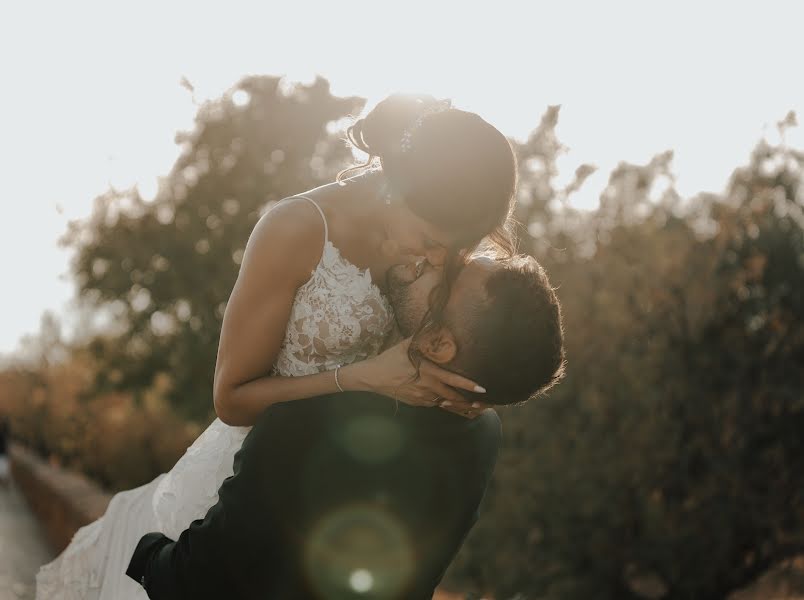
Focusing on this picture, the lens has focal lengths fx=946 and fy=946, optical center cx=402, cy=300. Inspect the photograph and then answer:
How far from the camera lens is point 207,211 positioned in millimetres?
13484

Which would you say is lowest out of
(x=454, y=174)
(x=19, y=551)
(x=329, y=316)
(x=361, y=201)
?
(x=19, y=551)

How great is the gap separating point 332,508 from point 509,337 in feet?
2.03

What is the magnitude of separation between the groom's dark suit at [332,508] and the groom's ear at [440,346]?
6.2 inches

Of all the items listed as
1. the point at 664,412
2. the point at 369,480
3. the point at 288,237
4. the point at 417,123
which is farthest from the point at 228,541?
the point at 664,412

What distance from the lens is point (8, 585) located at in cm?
901

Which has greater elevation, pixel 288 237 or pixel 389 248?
pixel 288 237

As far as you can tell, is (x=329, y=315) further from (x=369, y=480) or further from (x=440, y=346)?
(x=369, y=480)

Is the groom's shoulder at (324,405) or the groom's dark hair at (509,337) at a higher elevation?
the groom's dark hair at (509,337)

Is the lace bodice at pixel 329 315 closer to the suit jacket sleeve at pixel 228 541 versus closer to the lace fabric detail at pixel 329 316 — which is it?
the lace fabric detail at pixel 329 316

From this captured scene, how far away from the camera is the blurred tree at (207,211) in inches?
509

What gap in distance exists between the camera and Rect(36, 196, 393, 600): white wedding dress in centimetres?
288

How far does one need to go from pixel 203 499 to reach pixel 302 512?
2.64 feet

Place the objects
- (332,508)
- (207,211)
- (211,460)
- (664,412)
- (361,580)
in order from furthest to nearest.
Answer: (207,211), (664,412), (211,460), (361,580), (332,508)

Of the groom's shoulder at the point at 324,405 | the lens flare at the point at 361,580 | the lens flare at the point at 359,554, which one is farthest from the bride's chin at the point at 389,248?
the lens flare at the point at 361,580
